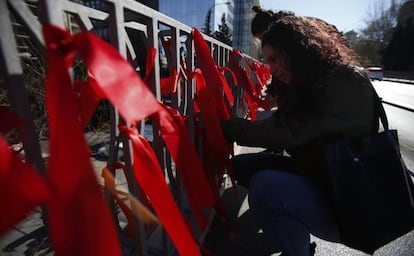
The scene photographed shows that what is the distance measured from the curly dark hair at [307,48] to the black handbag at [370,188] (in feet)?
1.16

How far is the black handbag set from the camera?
1.12 m

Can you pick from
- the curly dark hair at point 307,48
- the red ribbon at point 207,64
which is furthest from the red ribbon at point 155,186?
the curly dark hair at point 307,48

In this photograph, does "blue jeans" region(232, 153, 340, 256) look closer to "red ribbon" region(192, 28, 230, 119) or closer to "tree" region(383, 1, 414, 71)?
"red ribbon" region(192, 28, 230, 119)

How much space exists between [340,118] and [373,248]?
0.60 metres

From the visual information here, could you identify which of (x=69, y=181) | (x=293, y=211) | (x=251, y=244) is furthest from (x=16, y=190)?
(x=251, y=244)

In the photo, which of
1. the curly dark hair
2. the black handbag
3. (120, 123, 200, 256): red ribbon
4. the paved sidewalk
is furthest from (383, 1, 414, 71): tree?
(120, 123, 200, 256): red ribbon

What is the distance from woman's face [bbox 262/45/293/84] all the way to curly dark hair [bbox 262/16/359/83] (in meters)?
0.02

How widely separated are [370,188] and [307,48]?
2.22ft

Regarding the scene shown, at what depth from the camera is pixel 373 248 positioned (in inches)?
45.9

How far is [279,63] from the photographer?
134 centimetres

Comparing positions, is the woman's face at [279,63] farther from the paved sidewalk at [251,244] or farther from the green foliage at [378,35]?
the green foliage at [378,35]

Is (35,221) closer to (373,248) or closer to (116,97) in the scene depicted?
(116,97)

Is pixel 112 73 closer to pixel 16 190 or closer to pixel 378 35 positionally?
pixel 16 190

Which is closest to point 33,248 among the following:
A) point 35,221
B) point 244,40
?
point 35,221
